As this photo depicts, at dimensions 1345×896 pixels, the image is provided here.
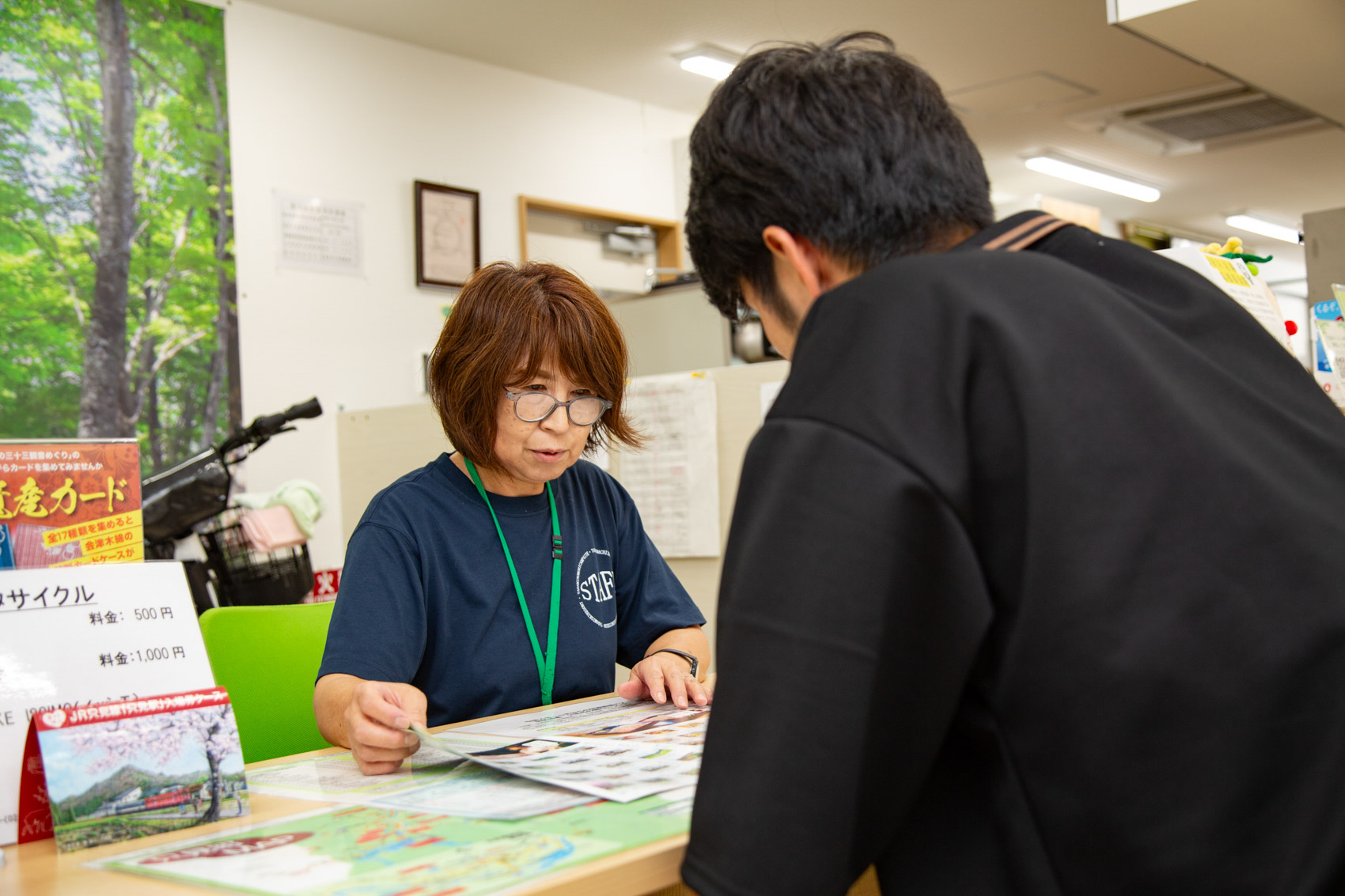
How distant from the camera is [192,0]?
3.92 meters

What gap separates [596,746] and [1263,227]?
978 cm

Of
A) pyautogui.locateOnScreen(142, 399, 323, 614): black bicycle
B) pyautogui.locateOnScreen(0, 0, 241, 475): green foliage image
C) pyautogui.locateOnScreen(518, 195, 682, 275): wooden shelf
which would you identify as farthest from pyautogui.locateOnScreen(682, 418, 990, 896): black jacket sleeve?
pyautogui.locateOnScreen(518, 195, 682, 275): wooden shelf

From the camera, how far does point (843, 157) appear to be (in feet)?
2.54

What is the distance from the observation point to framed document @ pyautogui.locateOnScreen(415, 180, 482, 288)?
15.0 ft

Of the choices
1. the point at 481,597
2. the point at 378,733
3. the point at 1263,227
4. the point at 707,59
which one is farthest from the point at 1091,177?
the point at 378,733

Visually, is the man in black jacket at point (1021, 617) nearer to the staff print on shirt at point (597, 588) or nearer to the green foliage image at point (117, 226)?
the staff print on shirt at point (597, 588)

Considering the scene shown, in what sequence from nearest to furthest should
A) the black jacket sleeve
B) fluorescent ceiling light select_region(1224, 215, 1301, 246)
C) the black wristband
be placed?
the black jacket sleeve < the black wristband < fluorescent ceiling light select_region(1224, 215, 1301, 246)

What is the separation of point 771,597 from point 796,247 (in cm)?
30

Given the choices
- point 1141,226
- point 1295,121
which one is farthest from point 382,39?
point 1141,226

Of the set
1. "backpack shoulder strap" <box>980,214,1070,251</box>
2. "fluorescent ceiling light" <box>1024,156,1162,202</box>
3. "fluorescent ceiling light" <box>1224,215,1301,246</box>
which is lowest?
"backpack shoulder strap" <box>980,214,1070,251</box>

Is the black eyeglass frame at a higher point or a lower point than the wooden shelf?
lower

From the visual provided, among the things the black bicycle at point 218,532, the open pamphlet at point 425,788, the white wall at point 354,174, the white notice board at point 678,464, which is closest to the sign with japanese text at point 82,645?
the open pamphlet at point 425,788

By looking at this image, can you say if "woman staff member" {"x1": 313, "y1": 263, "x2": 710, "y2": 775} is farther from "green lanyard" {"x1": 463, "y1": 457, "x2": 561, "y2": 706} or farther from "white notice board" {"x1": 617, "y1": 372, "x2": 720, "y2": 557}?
"white notice board" {"x1": 617, "y1": 372, "x2": 720, "y2": 557}

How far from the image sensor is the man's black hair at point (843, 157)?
0.78 m
